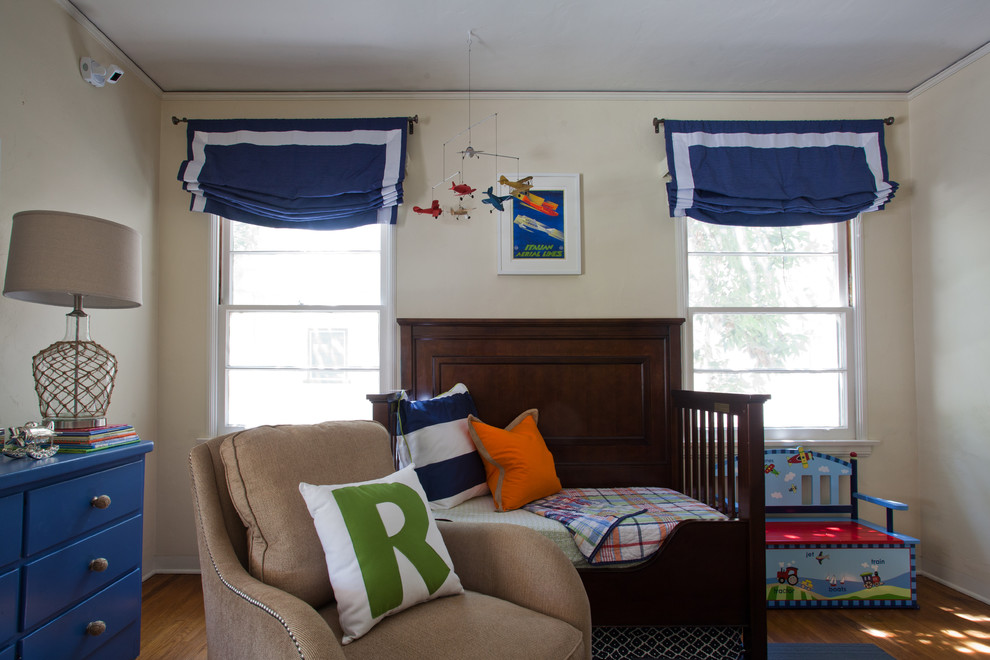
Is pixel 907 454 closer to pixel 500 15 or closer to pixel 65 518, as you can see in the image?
pixel 500 15

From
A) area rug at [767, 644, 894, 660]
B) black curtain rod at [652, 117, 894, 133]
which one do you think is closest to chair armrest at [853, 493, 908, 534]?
area rug at [767, 644, 894, 660]

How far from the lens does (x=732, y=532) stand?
2.07 meters

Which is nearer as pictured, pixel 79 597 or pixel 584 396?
pixel 79 597

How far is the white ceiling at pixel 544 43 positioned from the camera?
236 centimetres

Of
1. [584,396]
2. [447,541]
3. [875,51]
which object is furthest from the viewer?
[584,396]

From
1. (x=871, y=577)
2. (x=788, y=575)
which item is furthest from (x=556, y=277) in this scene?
(x=871, y=577)

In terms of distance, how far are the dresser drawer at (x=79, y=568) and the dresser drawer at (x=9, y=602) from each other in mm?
26

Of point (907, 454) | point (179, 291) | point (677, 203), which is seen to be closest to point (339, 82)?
point (179, 291)

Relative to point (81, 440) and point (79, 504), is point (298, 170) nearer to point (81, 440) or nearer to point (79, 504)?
point (81, 440)

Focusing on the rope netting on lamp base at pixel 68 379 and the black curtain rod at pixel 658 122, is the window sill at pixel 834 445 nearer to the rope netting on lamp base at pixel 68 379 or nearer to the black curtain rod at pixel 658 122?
the black curtain rod at pixel 658 122

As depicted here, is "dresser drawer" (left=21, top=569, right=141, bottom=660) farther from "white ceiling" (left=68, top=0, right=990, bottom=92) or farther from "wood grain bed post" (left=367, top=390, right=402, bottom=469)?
"white ceiling" (left=68, top=0, right=990, bottom=92)

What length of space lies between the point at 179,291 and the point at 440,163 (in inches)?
59.0

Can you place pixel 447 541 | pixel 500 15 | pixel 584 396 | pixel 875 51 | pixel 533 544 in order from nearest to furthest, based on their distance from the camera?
1. pixel 533 544
2. pixel 447 541
3. pixel 500 15
4. pixel 875 51
5. pixel 584 396

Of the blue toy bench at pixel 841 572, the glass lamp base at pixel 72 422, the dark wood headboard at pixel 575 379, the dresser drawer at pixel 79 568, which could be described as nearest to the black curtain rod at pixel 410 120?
the dark wood headboard at pixel 575 379
